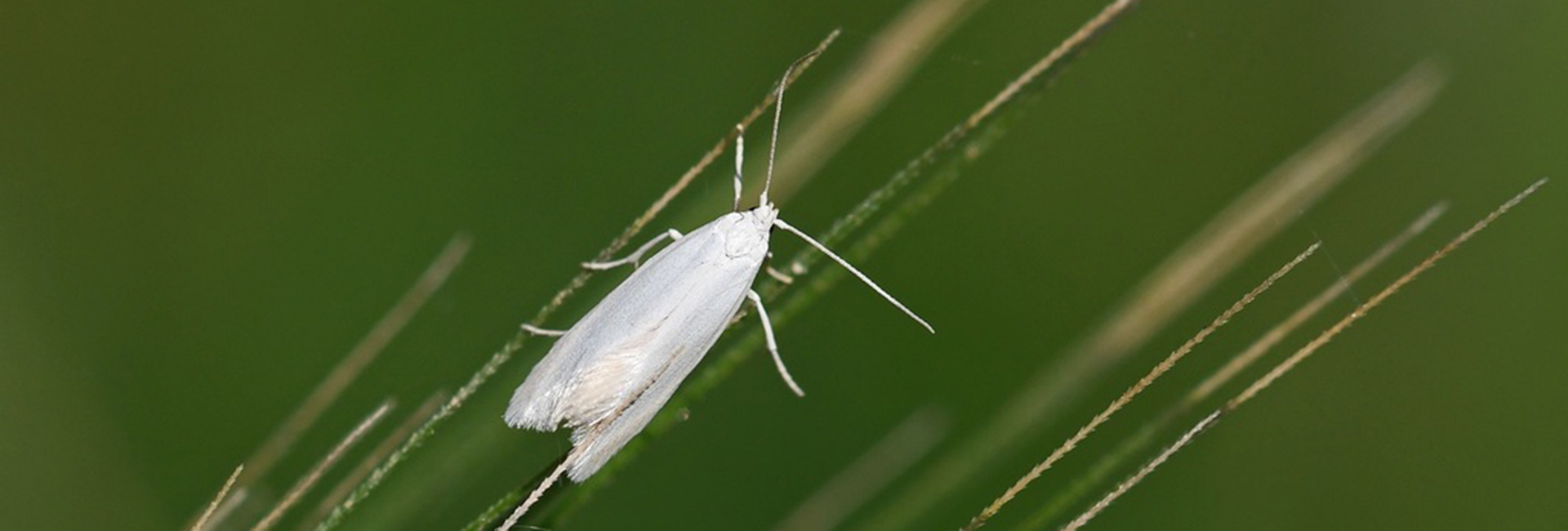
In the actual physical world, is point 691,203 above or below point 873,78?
above

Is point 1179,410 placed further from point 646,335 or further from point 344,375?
point 344,375

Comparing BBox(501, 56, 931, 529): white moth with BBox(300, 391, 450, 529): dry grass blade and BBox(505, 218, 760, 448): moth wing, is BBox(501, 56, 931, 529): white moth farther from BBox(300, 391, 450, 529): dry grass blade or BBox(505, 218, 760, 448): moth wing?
BBox(300, 391, 450, 529): dry grass blade

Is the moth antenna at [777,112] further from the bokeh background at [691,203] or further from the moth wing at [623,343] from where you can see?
the bokeh background at [691,203]

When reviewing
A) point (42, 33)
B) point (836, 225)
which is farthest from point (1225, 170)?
point (42, 33)

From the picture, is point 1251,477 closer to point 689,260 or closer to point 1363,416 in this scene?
point 1363,416

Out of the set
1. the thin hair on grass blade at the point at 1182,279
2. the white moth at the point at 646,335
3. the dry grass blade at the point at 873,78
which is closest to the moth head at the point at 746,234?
the white moth at the point at 646,335

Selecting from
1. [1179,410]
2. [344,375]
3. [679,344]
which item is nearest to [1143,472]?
[1179,410]
